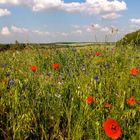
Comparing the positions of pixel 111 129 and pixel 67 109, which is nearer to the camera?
pixel 111 129

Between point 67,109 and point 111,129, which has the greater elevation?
point 111,129

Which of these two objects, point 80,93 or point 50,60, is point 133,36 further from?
point 80,93

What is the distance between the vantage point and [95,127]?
3.47 metres

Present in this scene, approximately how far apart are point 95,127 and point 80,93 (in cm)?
96

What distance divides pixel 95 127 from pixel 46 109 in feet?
2.64

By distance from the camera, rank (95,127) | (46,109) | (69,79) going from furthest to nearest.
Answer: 1. (69,79)
2. (46,109)
3. (95,127)

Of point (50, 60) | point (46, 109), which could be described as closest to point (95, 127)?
point (46, 109)

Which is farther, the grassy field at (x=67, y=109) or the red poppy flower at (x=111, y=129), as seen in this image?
the grassy field at (x=67, y=109)

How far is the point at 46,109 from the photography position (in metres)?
4.08

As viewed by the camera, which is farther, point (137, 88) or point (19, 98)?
point (137, 88)

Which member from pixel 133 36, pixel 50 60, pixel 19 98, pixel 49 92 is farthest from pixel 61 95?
pixel 133 36

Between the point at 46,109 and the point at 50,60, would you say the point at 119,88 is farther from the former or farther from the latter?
the point at 50,60

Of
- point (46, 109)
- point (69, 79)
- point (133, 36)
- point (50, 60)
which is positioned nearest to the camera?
point (46, 109)

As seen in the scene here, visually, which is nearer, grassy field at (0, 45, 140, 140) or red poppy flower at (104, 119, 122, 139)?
Answer: red poppy flower at (104, 119, 122, 139)
